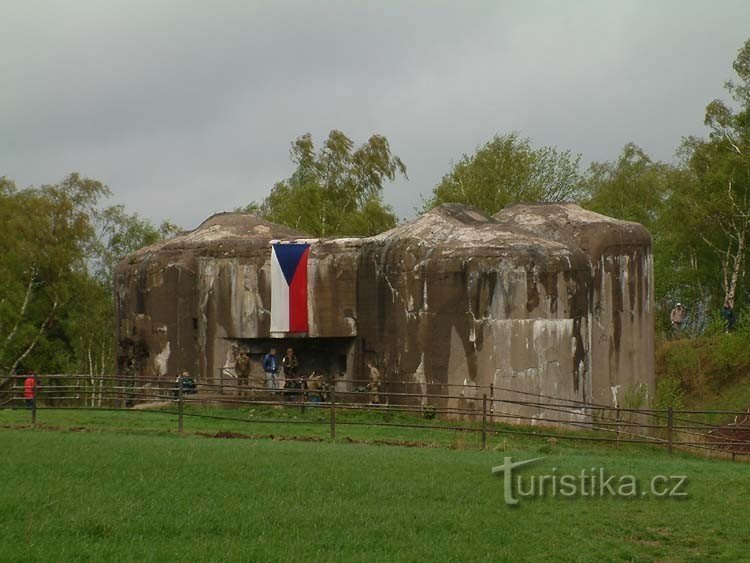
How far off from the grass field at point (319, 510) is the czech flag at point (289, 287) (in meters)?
12.2

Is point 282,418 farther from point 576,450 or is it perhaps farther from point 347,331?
point 576,450

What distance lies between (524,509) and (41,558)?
5496 millimetres

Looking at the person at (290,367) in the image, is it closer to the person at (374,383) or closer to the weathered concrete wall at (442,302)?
the weathered concrete wall at (442,302)

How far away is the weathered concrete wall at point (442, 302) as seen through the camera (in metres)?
28.8

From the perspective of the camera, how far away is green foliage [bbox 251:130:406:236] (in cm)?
5881

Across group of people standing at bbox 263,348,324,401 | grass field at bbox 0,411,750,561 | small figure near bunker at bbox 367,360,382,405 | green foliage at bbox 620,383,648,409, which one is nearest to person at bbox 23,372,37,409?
grass field at bbox 0,411,750,561

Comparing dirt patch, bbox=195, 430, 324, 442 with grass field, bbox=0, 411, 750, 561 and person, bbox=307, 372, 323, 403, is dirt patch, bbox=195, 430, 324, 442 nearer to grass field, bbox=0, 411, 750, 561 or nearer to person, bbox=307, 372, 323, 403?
grass field, bbox=0, 411, 750, 561

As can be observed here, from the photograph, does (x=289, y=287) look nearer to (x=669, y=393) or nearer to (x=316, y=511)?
(x=669, y=393)

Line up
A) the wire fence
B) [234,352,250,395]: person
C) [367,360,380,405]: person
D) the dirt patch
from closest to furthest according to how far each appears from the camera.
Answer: the dirt patch < the wire fence < [367,360,380,405]: person < [234,352,250,395]: person

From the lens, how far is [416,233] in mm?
30656

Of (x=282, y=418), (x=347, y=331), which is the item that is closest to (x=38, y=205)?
(x=347, y=331)

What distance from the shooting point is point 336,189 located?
62.2 metres

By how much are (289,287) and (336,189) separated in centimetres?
3103

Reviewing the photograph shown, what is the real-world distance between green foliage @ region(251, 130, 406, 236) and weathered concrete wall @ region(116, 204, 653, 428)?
2355 centimetres
